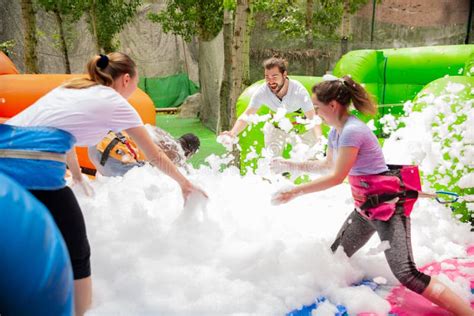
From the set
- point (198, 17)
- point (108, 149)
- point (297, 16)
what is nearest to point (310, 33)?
point (297, 16)

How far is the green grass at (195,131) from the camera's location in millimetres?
6566

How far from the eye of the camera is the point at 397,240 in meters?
2.07

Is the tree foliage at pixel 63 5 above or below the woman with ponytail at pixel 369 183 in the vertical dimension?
above

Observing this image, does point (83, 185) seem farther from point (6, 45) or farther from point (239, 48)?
point (6, 45)

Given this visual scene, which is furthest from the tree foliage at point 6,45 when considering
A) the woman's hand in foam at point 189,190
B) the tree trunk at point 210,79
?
the woman's hand in foam at point 189,190

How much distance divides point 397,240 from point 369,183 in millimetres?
275

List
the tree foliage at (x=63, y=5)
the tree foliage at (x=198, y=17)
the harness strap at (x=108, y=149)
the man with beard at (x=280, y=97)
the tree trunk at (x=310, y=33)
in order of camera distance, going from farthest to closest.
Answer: the tree trunk at (x=310, y=33)
the tree foliage at (x=198, y=17)
the tree foliage at (x=63, y=5)
the man with beard at (x=280, y=97)
the harness strap at (x=108, y=149)

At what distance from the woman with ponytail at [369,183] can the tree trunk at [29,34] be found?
646cm

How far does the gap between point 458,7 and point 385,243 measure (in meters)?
15.1

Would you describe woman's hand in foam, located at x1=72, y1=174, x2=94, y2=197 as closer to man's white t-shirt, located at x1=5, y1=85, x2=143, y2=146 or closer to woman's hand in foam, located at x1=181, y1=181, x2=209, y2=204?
woman's hand in foam, located at x1=181, y1=181, x2=209, y2=204

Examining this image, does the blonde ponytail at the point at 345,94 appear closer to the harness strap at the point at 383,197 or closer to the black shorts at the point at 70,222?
the harness strap at the point at 383,197

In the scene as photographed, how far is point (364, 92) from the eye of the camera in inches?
88.3

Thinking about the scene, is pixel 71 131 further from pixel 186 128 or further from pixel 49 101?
pixel 186 128

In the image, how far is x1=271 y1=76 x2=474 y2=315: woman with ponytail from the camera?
2.02 m
